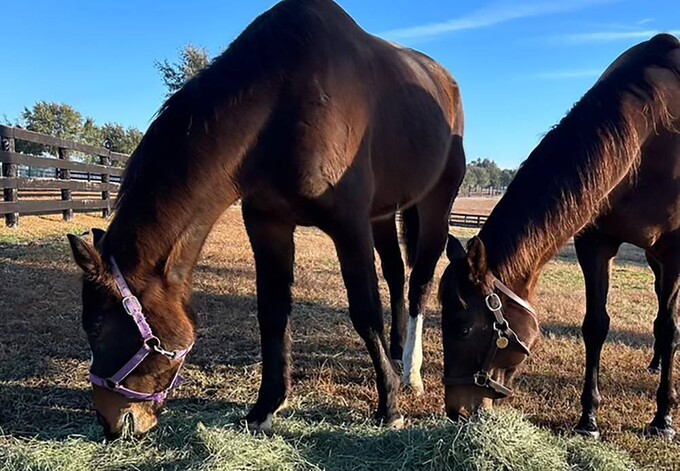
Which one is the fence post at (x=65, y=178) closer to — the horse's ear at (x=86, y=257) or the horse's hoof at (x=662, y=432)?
the horse's ear at (x=86, y=257)

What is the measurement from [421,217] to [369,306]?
1.56 meters

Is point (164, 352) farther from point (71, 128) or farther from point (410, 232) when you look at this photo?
point (71, 128)

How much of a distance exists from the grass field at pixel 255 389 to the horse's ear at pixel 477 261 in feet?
2.16

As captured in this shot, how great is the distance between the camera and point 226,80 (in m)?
2.43

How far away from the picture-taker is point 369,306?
9.02 feet

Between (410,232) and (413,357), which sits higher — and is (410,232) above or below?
above

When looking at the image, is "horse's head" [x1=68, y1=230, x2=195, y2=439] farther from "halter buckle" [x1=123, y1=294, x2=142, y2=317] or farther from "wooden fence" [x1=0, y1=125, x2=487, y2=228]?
"wooden fence" [x1=0, y1=125, x2=487, y2=228]

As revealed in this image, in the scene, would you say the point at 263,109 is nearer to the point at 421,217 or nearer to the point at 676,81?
the point at 421,217

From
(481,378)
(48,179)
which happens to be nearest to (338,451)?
(481,378)

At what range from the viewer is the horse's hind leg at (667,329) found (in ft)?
9.29

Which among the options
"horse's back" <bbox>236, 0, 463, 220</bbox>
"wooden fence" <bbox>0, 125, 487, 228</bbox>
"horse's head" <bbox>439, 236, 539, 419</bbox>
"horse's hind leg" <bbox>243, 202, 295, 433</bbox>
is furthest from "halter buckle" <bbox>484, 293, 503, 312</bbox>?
"wooden fence" <bbox>0, 125, 487, 228</bbox>

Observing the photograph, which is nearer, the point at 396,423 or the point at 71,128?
the point at 396,423

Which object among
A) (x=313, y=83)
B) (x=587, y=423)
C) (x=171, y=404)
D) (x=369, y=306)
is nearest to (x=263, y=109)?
(x=313, y=83)

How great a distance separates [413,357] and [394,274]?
0.77 metres
